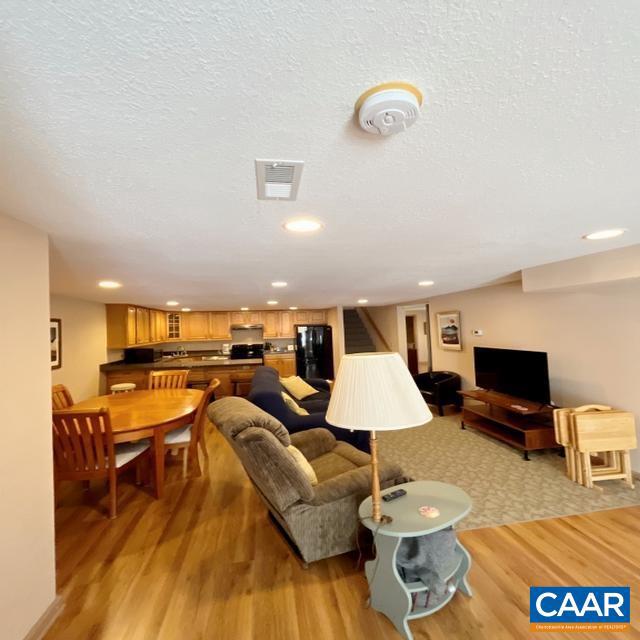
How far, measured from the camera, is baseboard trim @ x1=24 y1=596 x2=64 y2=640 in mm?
1485

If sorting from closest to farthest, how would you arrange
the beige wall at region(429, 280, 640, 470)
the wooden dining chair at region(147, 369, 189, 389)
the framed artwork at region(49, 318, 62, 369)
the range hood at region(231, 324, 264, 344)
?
the beige wall at region(429, 280, 640, 470) < the framed artwork at region(49, 318, 62, 369) < the wooden dining chair at region(147, 369, 189, 389) < the range hood at region(231, 324, 264, 344)

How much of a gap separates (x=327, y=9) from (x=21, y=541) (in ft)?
7.34

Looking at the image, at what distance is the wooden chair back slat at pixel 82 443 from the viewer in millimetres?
2432

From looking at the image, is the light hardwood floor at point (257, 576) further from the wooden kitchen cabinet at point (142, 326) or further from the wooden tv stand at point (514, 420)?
the wooden kitchen cabinet at point (142, 326)

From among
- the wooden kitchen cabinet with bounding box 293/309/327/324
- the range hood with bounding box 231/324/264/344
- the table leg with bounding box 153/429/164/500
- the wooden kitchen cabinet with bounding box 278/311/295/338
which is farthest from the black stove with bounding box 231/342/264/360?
the table leg with bounding box 153/429/164/500

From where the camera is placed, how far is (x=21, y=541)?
142 centimetres

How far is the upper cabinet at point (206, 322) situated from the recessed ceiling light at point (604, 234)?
19.6ft

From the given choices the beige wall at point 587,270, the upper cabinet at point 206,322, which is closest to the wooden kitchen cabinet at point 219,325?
the upper cabinet at point 206,322

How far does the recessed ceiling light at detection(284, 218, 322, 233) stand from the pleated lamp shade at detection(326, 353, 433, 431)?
0.68 m

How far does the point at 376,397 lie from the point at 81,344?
15.9 feet

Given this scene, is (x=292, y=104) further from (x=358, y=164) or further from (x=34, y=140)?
(x=34, y=140)

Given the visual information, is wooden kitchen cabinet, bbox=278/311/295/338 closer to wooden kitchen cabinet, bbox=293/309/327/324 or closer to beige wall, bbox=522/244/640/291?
wooden kitchen cabinet, bbox=293/309/327/324

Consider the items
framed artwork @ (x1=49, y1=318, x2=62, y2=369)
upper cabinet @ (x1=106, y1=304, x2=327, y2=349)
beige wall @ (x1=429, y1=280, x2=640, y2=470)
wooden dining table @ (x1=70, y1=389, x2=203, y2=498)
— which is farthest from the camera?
upper cabinet @ (x1=106, y1=304, x2=327, y2=349)

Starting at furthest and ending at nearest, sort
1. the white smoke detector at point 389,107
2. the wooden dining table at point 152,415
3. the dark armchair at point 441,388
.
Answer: the dark armchair at point 441,388 < the wooden dining table at point 152,415 < the white smoke detector at point 389,107
